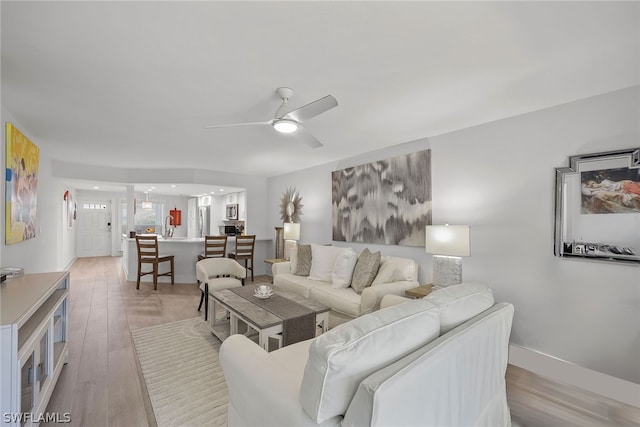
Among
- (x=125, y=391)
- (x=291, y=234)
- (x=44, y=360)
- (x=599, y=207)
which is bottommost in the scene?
(x=125, y=391)

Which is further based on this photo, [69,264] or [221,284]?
[69,264]

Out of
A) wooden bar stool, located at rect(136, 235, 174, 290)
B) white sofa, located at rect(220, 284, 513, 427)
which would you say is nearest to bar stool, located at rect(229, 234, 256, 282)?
wooden bar stool, located at rect(136, 235, 174, 290)

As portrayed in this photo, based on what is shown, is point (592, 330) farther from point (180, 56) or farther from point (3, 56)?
point (3, 56)

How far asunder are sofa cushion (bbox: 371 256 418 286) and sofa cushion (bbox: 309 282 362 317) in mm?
345

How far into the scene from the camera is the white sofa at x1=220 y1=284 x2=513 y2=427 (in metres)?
0.97

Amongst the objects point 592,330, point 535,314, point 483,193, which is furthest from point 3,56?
point 592,330

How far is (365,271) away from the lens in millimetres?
3391

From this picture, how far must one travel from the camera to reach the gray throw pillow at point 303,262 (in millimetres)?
4199

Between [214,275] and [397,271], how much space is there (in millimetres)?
2557

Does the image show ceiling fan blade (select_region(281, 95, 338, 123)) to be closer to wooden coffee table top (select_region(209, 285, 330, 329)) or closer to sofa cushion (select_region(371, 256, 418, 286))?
wooden coffee table top (select_region(209, 285, 330, 329))

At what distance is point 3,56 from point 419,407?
10.3 ft

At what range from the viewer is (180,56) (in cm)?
183

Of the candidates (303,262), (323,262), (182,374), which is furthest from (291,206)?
(182,374)

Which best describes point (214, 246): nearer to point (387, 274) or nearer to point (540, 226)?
point (387, 274)
